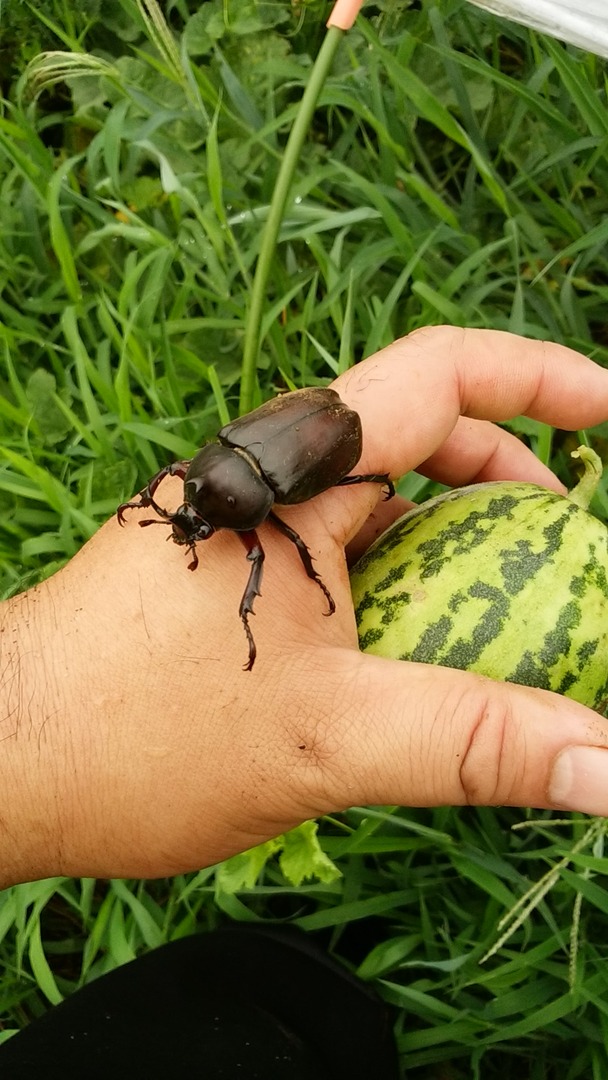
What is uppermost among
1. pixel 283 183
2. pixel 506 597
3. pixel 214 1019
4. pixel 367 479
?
pixel 283 183

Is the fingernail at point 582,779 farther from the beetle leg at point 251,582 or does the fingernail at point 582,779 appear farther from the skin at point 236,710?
the beetle leg at point 251,582

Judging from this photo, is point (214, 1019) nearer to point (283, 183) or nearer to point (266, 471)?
point (266, 471)

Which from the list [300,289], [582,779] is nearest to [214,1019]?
[582,779]

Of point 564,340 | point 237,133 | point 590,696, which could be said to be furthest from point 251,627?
point 237,133

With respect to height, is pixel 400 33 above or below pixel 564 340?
above

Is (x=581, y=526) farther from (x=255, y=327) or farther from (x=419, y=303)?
(x=419, y=303)

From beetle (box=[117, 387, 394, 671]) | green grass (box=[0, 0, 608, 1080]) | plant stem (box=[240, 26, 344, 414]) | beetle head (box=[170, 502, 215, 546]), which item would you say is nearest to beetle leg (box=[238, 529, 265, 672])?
beetle (box=[117, 387, 394, 671])
